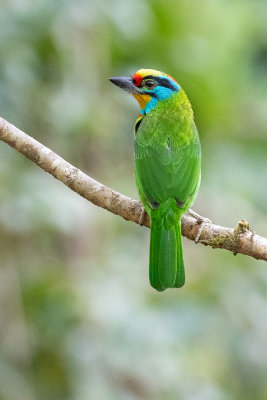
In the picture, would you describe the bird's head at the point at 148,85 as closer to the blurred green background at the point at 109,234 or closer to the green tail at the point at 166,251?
the blurred green background at the point at 109,234

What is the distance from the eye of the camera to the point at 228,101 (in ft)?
18.4

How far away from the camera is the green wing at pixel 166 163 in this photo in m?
3.26

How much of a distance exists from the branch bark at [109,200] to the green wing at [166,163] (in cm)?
13

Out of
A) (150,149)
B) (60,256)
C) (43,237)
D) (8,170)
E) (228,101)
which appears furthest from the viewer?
(228,101)

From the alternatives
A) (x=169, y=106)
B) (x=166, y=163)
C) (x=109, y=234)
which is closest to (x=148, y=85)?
(x=169, y=106)

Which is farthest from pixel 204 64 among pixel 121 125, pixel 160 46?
pixel 121 125

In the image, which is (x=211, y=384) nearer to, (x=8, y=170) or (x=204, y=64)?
(x=8, y=170)

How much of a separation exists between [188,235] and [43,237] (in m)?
1.39

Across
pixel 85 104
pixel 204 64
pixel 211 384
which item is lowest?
pixel 211 384

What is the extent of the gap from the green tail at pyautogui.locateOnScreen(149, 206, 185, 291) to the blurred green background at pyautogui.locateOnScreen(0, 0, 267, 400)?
77 cm

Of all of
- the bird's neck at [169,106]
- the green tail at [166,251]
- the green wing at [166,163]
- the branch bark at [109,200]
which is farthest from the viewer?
the bird's neck at [169,106]

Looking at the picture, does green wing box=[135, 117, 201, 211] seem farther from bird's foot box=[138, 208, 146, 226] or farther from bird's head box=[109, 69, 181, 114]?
bird's head box=[109, 69, 181, 114]

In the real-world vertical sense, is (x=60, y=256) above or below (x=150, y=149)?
below

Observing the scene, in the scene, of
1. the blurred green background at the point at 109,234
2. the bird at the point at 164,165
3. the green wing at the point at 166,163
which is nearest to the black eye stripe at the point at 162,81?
the bird at the point at 164,165
